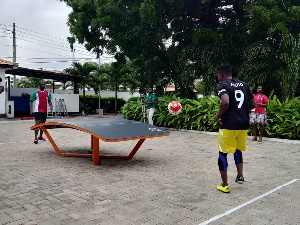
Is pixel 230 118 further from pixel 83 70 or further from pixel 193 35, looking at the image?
pixel 83 70

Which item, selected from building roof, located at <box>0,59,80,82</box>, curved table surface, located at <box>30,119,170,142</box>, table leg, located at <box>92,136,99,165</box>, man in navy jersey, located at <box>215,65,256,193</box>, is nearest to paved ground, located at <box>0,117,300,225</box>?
table leg, located at <box>92,136,99,165</box>

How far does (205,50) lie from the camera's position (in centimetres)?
1617

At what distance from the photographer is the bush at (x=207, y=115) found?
10.7 metres

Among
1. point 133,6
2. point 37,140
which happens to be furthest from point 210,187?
point 133,6

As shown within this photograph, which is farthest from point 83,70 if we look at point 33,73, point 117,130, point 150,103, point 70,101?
point 117,130

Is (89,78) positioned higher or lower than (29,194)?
higher

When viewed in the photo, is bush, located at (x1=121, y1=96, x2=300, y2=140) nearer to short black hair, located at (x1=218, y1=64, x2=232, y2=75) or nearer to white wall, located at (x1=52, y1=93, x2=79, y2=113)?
short black hair, located at (x1=218, y1=64, x2=232, y2=75)

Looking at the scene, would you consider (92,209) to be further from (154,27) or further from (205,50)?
(154,27)

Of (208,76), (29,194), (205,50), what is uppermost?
(205,50)

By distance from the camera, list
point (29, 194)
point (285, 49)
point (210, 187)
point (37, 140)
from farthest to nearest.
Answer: point (285, 49) → point (37, 140) → point (210, 187) → point (29, 194)

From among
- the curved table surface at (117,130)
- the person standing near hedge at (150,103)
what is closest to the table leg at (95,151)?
the curved table surface at (117,130)

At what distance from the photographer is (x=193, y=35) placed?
17391 mm

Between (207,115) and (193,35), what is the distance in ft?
20.1

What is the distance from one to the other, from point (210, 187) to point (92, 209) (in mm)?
1986
